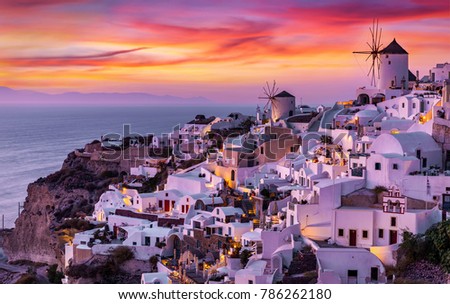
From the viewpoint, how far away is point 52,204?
19766mm

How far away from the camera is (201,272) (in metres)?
10.1

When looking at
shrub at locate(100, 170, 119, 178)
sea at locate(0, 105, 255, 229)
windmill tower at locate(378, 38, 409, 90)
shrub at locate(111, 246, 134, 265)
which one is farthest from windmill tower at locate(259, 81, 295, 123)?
shrub at locate(111, 246, 134, 265)

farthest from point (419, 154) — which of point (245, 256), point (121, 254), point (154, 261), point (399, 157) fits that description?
point (121, 254)

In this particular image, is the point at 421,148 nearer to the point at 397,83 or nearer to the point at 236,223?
the point at 236,223

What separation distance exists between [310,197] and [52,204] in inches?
439

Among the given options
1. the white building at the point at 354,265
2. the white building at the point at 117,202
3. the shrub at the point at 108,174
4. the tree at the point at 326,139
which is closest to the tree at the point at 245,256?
the white building at the point at 354,265

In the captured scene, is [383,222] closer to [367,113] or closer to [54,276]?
[367,113]

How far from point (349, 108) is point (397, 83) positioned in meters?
2.00

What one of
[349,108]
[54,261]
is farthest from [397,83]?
[54,261]

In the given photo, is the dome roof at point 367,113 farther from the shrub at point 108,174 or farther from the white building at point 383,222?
the shrub at point 108,174

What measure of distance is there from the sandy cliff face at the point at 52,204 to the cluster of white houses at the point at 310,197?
226 centimetres

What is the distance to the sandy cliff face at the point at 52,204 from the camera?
1812 centimetres

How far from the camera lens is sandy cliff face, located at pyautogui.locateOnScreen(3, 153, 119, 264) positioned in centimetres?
1812

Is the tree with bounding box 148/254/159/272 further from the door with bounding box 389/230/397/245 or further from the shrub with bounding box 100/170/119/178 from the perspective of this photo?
the shrub with bounding box 100/170/119/178
